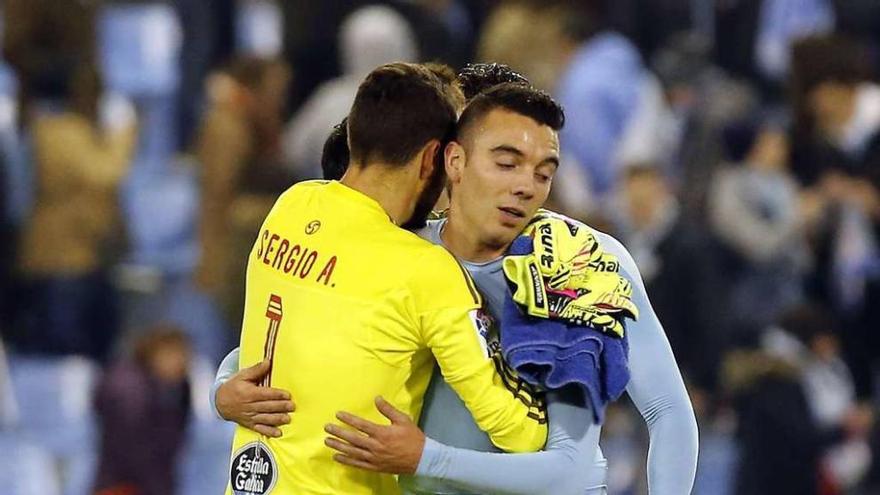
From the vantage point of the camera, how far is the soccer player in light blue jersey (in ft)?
8.76

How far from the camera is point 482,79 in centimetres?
300

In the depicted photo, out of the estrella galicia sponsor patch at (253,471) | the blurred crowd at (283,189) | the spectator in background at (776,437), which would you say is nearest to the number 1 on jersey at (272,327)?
the estrella galicia sponsor patch at (253,471)

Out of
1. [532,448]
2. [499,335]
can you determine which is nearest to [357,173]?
[499,335]

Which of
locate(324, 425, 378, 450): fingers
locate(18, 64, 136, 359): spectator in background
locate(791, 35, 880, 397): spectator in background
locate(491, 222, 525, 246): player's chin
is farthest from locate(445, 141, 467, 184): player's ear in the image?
locate(791, 35, 880, 397): spectator in background

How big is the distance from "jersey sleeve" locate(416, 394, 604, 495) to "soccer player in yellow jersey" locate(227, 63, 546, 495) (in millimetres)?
29

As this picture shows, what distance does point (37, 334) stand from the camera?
677 cm

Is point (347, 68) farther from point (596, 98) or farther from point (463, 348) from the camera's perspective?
point (463, 348)

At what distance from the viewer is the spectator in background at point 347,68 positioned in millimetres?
6625

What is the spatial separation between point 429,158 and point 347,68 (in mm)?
4002

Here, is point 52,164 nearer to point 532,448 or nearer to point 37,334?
point 37,334

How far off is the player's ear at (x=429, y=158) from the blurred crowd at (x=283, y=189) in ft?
12.1

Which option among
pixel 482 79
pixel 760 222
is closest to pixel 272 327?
pixel 482 79

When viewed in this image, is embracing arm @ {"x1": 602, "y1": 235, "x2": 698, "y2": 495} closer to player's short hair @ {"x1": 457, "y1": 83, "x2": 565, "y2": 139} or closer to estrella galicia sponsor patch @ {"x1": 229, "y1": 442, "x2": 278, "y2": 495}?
player's short hair @ {"x1": 457, "y1": 83, "x2": 565, "y2": 139}

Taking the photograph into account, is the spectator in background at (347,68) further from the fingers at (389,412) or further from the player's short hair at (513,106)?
the fingers at (389,412)
